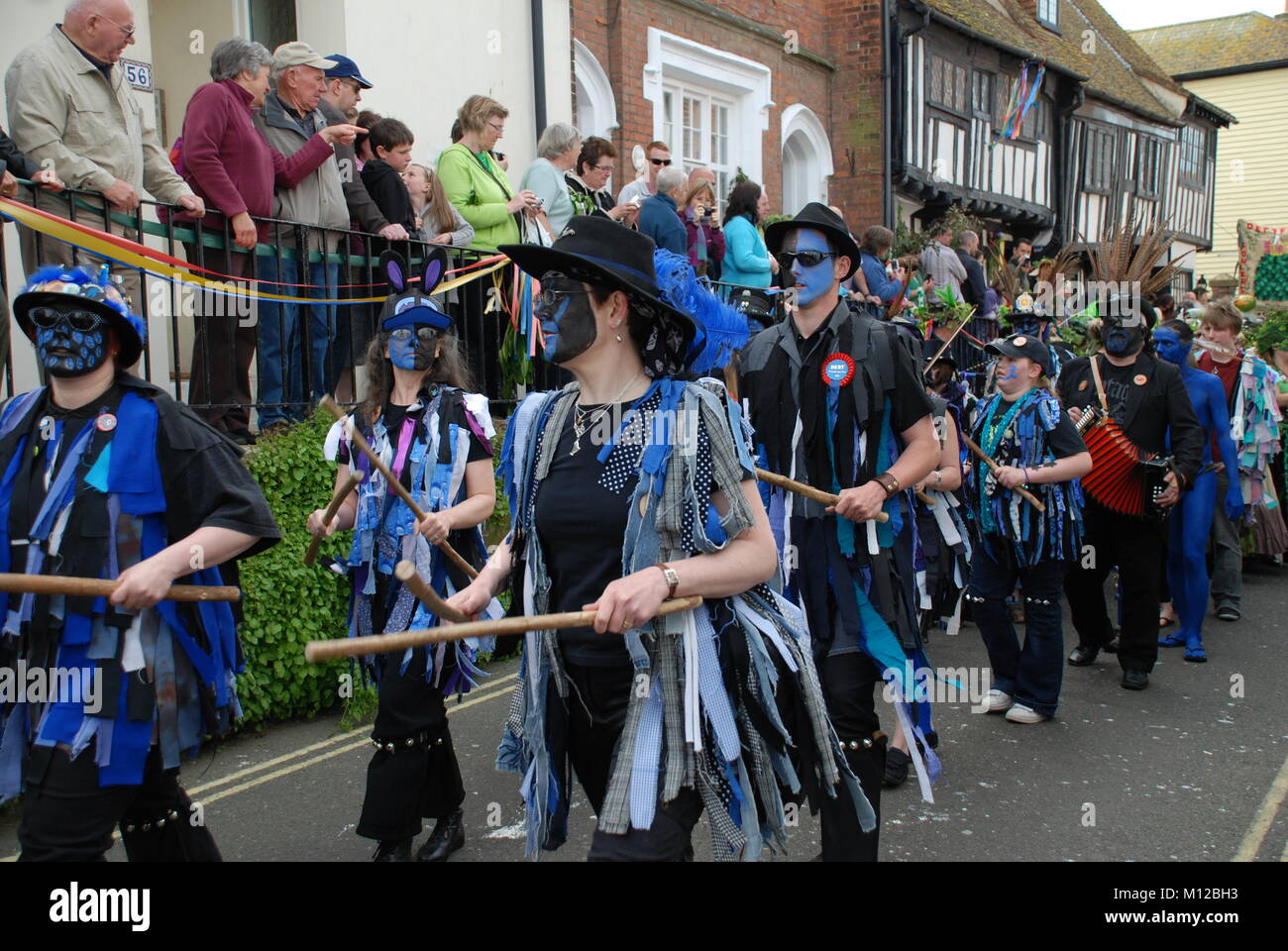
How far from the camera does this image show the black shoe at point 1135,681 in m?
6.70

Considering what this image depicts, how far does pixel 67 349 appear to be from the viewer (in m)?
3.19

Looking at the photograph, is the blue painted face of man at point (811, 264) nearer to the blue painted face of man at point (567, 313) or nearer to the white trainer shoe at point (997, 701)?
the blue painted face of man at point (567, 313)

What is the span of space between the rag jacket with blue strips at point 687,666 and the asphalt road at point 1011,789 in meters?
1.48

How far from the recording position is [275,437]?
240 inches

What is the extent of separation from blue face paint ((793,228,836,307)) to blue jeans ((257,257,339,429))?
3228 millimetres

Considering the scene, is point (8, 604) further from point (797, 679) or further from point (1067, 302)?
point (1067, 302)

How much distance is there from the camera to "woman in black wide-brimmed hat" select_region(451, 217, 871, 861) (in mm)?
2799

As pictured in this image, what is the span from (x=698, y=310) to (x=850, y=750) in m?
1.61

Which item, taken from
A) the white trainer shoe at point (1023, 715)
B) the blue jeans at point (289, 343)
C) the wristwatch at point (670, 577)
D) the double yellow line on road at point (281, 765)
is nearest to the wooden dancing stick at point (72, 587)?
the wristwatch at point (670, 577)

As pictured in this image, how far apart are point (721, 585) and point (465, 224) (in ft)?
18.4

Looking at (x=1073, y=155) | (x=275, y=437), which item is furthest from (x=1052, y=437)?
(x=1073, y=155)

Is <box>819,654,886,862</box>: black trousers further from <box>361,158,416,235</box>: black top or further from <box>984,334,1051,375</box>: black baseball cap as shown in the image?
<box>361,158,416,235</box>: black top

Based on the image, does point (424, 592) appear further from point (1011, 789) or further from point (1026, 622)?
point (1026, 622)

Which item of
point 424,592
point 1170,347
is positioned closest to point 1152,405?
point 1170,347
